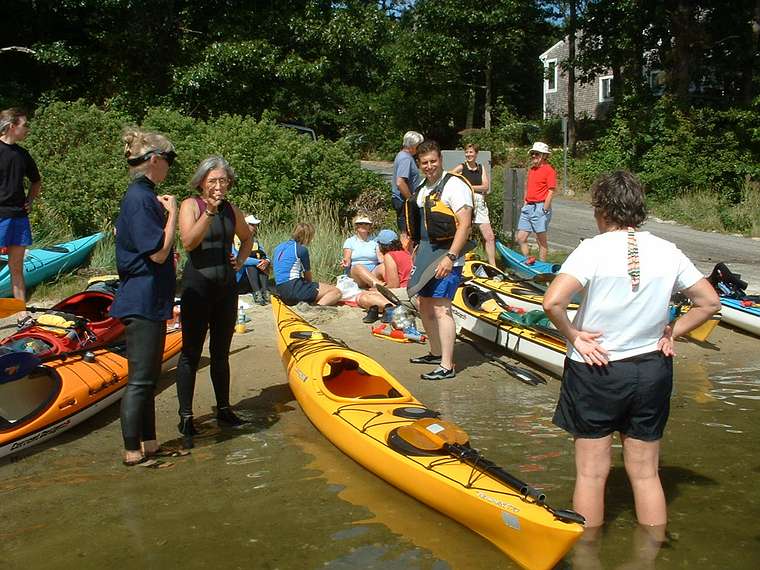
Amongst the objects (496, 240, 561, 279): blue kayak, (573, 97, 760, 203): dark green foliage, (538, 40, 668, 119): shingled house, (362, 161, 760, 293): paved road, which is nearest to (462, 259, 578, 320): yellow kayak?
(496, 240, 561, 279): blue kayak

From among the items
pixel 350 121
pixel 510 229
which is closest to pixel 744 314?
pixel 510 229

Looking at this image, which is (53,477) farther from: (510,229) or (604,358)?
(510,229)

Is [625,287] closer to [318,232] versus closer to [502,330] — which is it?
[502,330]

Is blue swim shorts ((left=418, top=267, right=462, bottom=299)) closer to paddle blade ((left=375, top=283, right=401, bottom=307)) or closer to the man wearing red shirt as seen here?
paddle blade ((left=375, top=283, right=401, bottom=307))

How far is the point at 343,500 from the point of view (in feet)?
15.1

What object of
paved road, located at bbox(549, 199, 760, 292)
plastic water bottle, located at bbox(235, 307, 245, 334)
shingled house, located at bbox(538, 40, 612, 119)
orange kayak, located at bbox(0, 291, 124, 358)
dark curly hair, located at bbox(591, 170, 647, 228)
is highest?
shingled house, located at bbox(538, 40, 612, 119)

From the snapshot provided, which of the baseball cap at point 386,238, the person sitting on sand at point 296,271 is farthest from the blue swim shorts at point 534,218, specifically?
the person sitting on sand at point 296,271

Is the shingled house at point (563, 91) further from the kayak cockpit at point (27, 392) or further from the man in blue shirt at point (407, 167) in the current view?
the kayak cockpit at point (27, 392)

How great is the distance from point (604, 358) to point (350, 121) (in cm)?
2700

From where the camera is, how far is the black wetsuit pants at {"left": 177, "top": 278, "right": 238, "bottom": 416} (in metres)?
4.93

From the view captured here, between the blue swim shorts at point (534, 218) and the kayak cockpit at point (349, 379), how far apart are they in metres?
4.99

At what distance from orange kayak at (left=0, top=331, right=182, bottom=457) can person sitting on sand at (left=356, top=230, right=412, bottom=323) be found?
2867mm

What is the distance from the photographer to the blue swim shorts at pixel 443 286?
252 inches

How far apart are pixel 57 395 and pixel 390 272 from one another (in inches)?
173
